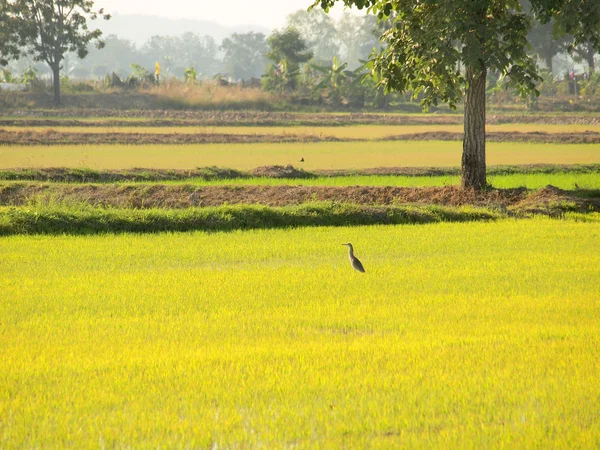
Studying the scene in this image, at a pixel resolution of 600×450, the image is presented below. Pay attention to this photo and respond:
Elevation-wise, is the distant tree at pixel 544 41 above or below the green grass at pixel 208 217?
above

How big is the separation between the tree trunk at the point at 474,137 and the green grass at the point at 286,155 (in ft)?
17.0

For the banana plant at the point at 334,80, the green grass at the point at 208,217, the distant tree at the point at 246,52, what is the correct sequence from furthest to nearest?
the distant tree at the point at 246,52 < the banana plant at the point at 334,80 < the green grass at the point at 208,217

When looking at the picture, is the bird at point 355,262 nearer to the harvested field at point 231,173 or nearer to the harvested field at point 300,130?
the harvested field at point 231,173

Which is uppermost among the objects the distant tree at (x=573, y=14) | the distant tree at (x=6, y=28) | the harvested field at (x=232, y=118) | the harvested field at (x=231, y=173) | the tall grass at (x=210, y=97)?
the distant tree at (x=6, y=28)

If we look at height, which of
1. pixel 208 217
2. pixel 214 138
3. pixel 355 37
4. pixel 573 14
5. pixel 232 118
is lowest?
pixel 208 217

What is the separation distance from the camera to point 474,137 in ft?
59.2

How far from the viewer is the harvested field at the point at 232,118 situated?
3697 centimetres

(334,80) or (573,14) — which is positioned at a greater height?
(573,14)

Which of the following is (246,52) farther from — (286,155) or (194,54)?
(286,155)

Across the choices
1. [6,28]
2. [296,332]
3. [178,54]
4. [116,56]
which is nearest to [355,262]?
[296,332]

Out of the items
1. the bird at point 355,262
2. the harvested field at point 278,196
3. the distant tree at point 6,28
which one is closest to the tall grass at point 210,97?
the distant tree at point 6,28

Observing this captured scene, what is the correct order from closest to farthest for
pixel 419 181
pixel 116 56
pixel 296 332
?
1. pixel 296 332
2. pixel 419 181
3. pixel 116 56

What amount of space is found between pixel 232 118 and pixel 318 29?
100701 millimetres

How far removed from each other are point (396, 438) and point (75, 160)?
1863 cm
